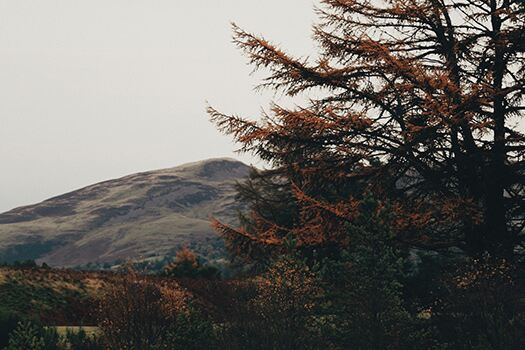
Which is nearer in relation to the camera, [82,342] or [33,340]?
[33,340]

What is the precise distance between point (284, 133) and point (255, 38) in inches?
94.4

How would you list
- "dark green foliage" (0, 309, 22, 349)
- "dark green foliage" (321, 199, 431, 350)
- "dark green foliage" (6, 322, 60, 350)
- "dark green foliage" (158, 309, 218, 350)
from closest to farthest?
1. "dark green foliage" (6, 322, 60, 350)
2. "dark green foliage" (321, 199, 431, 350)
3. "dark green foliage" (158, 309, 218, 350)
4. "dark green foliage" (0, 309, 22, 349)

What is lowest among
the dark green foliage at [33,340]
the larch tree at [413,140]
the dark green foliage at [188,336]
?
the dark green foliage at [188,336]

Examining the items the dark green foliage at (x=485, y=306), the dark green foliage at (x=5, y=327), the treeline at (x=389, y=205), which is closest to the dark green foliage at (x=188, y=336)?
the treeline at (x=389, y=205)

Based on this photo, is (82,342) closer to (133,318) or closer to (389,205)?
(133,318)

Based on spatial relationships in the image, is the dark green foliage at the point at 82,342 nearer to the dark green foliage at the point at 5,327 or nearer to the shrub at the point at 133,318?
the shrub at the point at 133,318

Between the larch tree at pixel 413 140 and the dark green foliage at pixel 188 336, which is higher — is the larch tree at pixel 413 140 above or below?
above

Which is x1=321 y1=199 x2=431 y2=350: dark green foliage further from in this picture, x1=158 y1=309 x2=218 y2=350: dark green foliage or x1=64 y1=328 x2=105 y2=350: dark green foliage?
x1=64 y1=328 x2=105 y2=350: dark green foliage

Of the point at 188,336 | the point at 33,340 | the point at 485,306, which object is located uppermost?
the point at 33,340

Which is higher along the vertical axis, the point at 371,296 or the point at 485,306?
the point at 371,296

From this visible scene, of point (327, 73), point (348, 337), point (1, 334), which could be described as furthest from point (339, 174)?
point (1, 334)

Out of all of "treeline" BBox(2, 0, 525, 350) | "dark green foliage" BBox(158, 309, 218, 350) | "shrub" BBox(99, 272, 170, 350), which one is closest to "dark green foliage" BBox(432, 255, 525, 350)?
"treeline" BBox(2, 0, 525, 350)

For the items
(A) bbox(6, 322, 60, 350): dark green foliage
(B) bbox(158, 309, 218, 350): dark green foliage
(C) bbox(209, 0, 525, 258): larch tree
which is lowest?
(B) bbox(158, 309, 218, 350): dark green foliage

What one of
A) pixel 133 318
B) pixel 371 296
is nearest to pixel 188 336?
pixel 133 318
